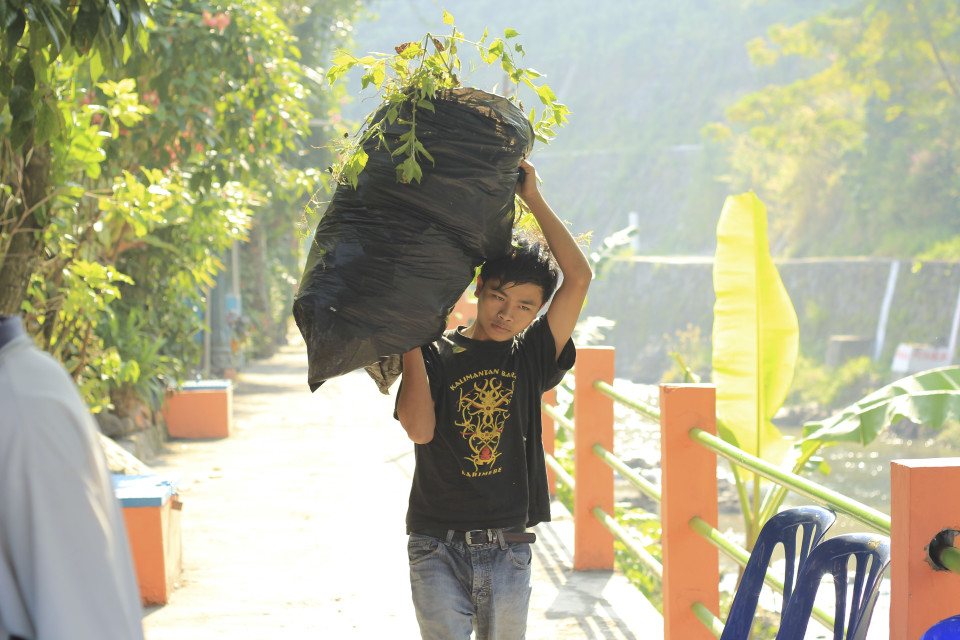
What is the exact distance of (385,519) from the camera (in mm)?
5031

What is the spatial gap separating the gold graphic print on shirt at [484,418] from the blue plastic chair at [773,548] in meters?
0.58

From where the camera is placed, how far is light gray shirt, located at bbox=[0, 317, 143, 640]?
3.35 feet

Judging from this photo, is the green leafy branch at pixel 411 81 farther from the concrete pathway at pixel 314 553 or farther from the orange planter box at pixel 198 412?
the orange planter box at pixel 198 412

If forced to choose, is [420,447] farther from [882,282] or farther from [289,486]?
[882,282]

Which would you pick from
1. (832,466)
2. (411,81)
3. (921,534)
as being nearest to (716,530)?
(921,534)

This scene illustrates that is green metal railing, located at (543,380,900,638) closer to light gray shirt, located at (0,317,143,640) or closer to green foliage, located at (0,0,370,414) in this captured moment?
light gray shirt, located at (0,317,143,640)

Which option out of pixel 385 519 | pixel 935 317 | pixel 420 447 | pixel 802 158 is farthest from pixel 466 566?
pixel 802 158

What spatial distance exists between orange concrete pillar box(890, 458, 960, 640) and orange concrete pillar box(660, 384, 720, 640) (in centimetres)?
122

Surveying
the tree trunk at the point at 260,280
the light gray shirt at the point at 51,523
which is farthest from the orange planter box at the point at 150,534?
the tree trunk at the point at 260,280

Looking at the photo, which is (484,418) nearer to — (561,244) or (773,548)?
(561,244)

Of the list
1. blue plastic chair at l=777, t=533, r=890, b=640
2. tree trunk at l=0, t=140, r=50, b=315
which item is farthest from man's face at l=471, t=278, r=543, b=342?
tree trunk at l=0, t=140, r=50, b=315

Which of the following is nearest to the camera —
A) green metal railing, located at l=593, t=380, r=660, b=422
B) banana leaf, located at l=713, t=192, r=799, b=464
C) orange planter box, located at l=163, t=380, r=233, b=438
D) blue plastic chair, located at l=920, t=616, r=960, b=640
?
blue plastic chair, located at l=920, t=616, r=960, b=640

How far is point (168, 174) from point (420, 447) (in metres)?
4.14

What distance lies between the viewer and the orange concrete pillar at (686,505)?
2803 millimetres
